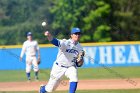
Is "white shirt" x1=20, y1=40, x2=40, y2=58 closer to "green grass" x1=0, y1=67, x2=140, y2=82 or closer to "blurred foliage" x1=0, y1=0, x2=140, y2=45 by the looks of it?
"green grass" x1=0, y1=67, x2=140, y2=82

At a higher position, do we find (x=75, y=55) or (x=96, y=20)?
(x=75, y=55)

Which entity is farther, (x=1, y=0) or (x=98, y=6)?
(x=1, y=0)

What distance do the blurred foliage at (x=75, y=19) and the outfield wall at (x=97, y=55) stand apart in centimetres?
1617

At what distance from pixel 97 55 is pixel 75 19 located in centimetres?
1774

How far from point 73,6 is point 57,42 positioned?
34796 mm

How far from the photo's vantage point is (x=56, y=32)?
47.5 m

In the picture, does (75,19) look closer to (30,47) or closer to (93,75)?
(93,75)

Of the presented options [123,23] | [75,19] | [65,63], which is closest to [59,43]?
[65,63]

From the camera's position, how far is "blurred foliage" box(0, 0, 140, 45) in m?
44.7

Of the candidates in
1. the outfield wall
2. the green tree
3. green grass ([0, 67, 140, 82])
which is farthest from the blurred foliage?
green grass ([0, 67, 140, 82])

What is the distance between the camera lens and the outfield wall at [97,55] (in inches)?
1056

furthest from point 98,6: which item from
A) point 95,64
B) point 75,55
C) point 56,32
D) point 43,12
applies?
point 75,55

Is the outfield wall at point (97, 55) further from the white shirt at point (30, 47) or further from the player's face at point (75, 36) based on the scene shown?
the player's face at point (75, 36)

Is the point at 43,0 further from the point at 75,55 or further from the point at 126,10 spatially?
the point at 75,55
